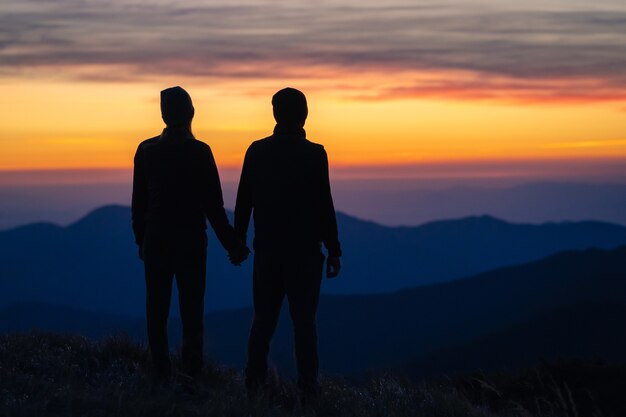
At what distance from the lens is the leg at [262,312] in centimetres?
764

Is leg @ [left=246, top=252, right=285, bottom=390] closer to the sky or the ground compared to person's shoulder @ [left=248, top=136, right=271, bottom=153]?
closer to the ground

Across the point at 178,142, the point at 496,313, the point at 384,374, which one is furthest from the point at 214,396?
the point at 496,313

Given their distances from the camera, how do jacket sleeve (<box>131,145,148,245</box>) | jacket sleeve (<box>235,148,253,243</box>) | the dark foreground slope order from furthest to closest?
jacket sleeve (<box>131,145,148,245</box>) < jacket sleeve (<box>235,148,253,243</box>) < the dark foreground slope

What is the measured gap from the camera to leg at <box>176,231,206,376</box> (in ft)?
26.1

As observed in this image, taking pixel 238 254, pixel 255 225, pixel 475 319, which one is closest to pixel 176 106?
pixel 255 225

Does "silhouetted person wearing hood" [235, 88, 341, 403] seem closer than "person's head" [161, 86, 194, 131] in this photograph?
Yes

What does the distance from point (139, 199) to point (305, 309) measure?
1790 millimetres

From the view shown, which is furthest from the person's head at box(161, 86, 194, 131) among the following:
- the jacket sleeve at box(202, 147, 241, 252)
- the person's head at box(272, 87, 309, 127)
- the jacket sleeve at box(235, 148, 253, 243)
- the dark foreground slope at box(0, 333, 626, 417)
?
the dark foreground slope at box(0, 333, 626, 417)

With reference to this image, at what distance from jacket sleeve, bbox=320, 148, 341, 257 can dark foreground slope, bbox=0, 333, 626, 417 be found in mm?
1303

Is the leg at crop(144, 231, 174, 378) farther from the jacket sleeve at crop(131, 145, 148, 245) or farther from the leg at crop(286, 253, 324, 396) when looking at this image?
the leg at crop(286, 253, 324, 396)

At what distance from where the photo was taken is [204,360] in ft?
29.5

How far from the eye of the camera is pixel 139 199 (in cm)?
816

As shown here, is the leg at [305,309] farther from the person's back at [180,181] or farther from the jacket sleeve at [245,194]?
the person's back at [180,181]

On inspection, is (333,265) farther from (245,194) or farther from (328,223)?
(245,194)
